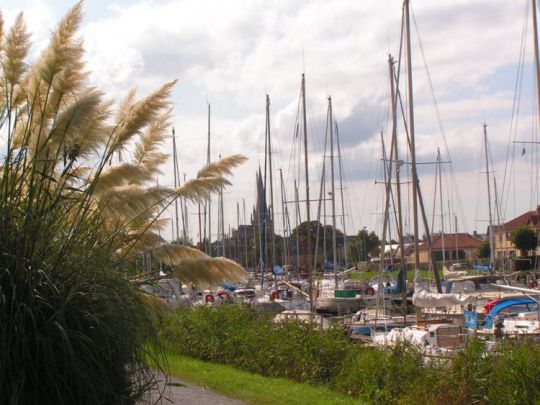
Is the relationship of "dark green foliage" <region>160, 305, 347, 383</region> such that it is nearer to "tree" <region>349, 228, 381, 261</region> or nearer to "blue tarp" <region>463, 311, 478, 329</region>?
"blue tarp" <region>463, 311, 478, 329</region>

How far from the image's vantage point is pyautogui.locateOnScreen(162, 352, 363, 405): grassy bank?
483 inches

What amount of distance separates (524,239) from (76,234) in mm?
66041

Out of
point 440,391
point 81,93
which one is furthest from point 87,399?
point 440,391

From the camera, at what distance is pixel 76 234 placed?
680cm

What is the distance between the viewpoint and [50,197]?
22.4 feet

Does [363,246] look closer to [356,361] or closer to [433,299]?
[433,299]

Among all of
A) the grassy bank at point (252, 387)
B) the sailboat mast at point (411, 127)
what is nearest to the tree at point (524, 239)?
the sailboat mast at point (411, 127)

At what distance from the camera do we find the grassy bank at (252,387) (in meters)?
12.3

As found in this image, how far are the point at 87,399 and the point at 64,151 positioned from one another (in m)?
2.40

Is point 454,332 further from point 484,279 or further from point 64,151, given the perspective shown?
point 484,279

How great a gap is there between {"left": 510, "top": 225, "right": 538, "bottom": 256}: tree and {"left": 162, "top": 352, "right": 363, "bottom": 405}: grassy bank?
56290 millimetres

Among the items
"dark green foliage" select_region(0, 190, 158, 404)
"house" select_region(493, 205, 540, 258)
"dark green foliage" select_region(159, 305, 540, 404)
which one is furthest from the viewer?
"house" select_region(493, 205, 540, 258)

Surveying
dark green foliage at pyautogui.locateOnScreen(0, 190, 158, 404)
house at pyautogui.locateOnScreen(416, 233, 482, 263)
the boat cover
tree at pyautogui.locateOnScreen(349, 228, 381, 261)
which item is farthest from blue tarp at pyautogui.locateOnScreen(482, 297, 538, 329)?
house at pyautogui.locateOnScreen(416, 233, 482, 263)

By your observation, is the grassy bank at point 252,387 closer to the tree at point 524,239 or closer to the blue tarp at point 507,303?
the blue tarp at point 507,303
